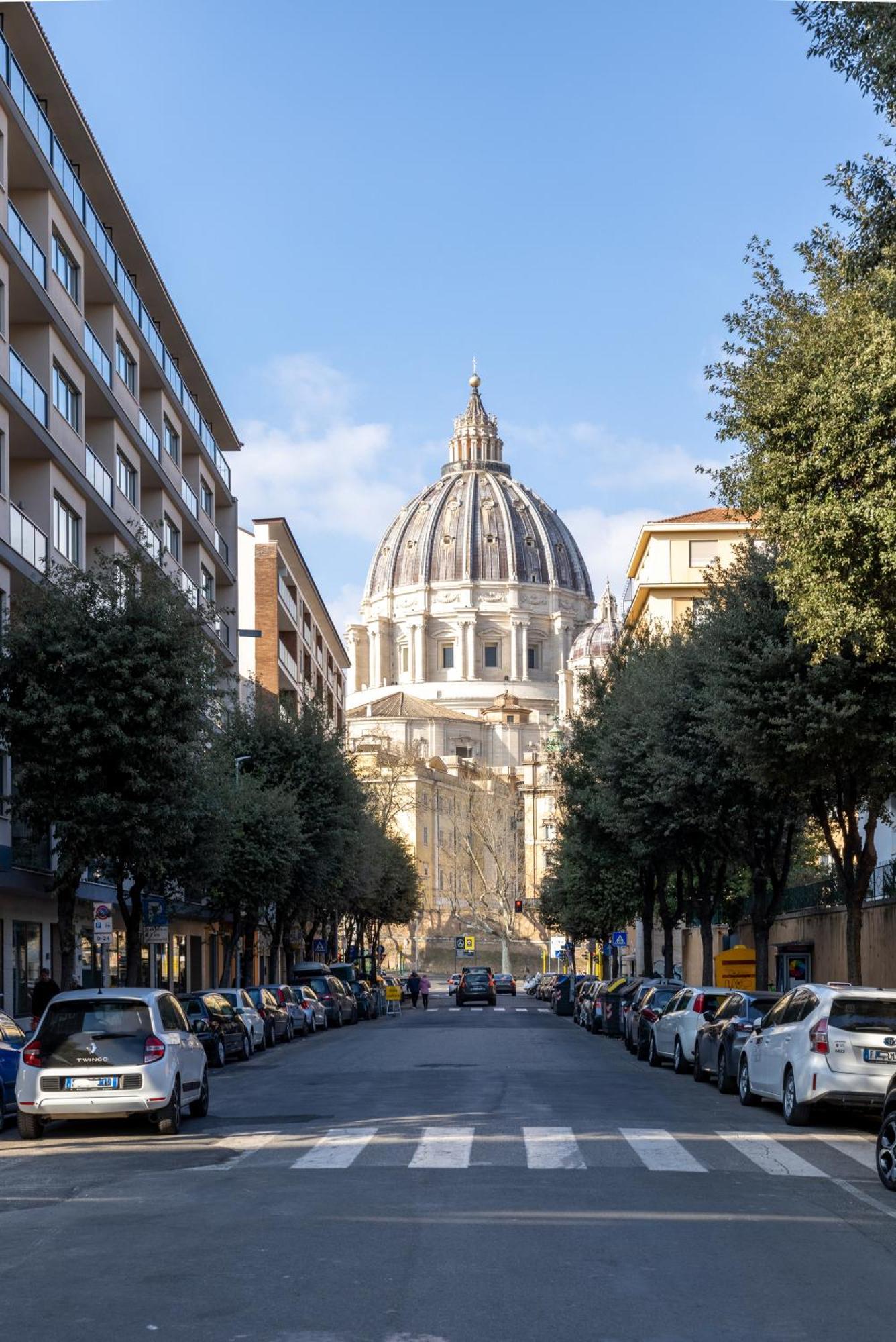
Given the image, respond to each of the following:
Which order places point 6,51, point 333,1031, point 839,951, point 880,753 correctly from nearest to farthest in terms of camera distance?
point 880,753
point 6,51
point 839,951
point 333,1031

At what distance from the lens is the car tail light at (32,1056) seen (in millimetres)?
16250

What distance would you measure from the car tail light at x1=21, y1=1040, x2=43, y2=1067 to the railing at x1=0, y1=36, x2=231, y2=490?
20.1m

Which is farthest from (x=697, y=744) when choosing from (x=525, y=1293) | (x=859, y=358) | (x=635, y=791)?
(x=525, y=1293)

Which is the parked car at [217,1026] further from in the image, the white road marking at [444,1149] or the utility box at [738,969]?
the white road marking at [444,1149]

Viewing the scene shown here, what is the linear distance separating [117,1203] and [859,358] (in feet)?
30.1

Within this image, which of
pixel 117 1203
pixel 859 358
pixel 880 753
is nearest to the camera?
pixel 117 1203

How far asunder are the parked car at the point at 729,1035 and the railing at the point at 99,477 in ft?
64.7

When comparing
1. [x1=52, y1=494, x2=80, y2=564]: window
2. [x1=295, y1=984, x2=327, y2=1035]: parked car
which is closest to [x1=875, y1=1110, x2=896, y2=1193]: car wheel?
[x1=52, y1=494, x2=80, y2=564]: window

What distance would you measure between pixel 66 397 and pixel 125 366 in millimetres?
6673

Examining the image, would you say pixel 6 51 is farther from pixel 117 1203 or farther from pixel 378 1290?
pixel 378 1290

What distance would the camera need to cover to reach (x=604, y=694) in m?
47.1

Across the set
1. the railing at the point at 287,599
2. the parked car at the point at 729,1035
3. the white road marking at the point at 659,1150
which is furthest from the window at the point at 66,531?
the railing at the point at 287,599

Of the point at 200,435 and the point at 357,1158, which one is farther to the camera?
the point at 200,435

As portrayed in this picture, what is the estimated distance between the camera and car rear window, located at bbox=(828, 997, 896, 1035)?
1634 centimetres
